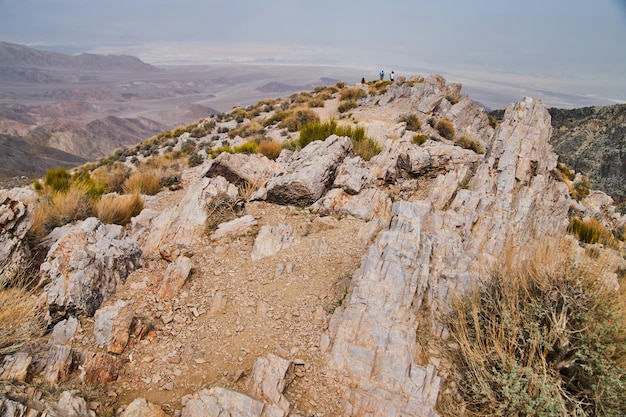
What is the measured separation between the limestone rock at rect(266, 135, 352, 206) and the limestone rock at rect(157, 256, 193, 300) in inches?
129

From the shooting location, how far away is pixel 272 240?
6.64 m

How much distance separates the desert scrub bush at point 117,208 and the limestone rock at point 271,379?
5.82 m

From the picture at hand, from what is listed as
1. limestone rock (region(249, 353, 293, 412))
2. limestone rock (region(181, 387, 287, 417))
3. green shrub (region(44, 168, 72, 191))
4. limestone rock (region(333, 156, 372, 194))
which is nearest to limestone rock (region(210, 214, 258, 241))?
limestone rock (region(333, 156, 372, 194))

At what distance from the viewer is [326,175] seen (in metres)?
9.09

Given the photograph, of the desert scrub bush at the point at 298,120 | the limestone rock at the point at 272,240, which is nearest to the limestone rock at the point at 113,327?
the limestone rock at the point at 272,240

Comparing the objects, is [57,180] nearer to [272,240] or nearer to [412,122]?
[272,240]

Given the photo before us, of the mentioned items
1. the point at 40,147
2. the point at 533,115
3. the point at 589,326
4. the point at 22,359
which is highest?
the point at 533,115

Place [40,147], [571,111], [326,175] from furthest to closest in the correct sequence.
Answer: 1. [40,147]
2. [571,111]
3. [326,175]

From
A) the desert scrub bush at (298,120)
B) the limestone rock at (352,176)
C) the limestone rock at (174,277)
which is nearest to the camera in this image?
the limestone rock at (174,277)

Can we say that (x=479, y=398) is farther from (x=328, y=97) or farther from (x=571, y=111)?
(x=571, y=111)

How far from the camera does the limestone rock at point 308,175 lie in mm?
8523

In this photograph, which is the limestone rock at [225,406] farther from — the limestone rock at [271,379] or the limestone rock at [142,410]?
the limestone rock at [142,410]

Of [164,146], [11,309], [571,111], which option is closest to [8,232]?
[11,309]

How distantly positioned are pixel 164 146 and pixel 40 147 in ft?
489
